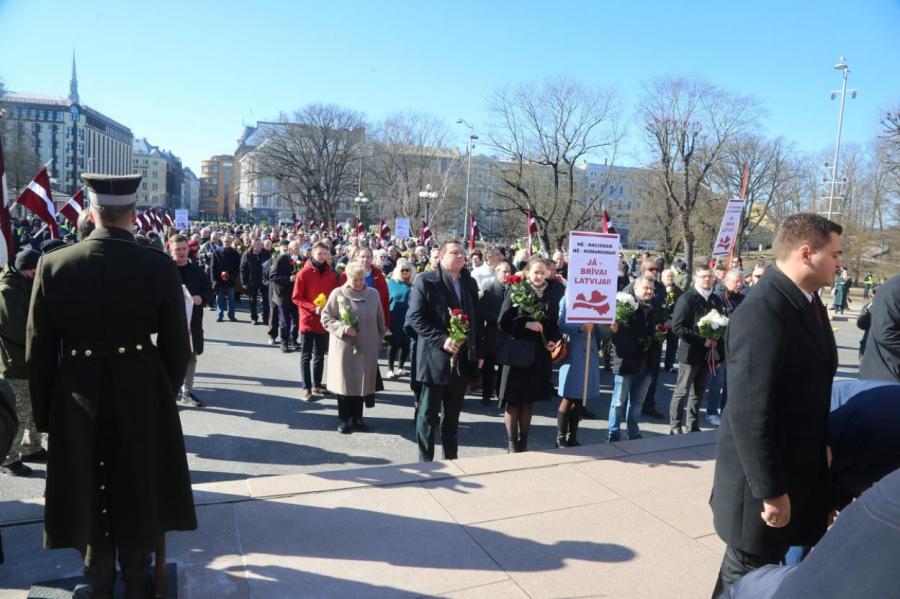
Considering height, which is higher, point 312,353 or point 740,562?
point 740,562

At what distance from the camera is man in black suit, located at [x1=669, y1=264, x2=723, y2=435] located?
732 cm

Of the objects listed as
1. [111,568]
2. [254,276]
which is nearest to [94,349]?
[111,568]

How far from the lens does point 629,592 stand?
11.6ft

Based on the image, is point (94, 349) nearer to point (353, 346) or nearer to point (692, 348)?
point (353, 346)

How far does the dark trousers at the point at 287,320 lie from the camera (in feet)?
39.4

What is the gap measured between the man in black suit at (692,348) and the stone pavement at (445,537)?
6.37 ft

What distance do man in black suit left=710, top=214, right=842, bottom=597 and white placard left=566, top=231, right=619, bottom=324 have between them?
342 centimetres

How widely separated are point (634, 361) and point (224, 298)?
11044mm

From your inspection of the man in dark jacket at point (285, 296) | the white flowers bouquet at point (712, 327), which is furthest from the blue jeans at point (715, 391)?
the man in dark jacket at point (285, 296)

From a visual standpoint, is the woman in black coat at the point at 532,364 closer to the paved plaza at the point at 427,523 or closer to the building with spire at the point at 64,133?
the paved plaza at the point at 427,523

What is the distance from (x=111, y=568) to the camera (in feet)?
10.1

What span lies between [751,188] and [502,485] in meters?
49.3

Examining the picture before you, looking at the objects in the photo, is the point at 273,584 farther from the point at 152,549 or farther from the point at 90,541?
the point at 90,541

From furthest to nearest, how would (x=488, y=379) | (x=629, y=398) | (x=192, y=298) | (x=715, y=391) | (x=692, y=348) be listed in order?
(x=488, y=379) → (x=715, y=391) → (x=192, y=298) → (x=692, y=348) → (x=629, y=398)
